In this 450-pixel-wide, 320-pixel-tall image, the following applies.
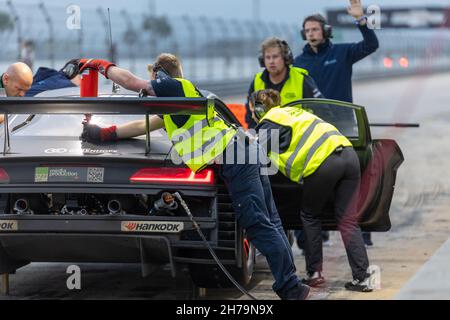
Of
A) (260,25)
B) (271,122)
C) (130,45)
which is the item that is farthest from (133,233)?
(260,25)

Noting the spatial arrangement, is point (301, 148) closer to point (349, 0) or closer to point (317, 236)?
point (317, 236)

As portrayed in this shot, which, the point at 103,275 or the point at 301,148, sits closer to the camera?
the point at 301,148

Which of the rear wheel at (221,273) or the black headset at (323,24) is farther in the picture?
the black headset at (323,24)

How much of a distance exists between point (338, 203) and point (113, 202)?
173 centimetres

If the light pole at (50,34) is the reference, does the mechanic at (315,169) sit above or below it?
below

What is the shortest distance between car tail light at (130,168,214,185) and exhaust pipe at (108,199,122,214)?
0.60ft

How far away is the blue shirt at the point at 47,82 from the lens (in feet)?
26.3

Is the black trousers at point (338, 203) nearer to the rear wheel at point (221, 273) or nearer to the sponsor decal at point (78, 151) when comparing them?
the rear wheel at point (221, 273)

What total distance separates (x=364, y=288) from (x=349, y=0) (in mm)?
2906

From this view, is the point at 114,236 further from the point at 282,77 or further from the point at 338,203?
the point at 282,77

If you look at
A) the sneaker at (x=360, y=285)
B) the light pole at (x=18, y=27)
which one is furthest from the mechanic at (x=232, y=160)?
the light pole at (x=18, y=27)

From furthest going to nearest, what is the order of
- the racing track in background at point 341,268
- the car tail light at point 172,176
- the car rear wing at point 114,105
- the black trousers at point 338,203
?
1. the racing track in background at point 341,268
2. the black trousers at point 338,203
3. the car tail light at point 172,176
4. the car rear wing at point 114,105

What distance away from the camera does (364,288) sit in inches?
285

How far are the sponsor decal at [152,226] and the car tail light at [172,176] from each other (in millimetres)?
240
